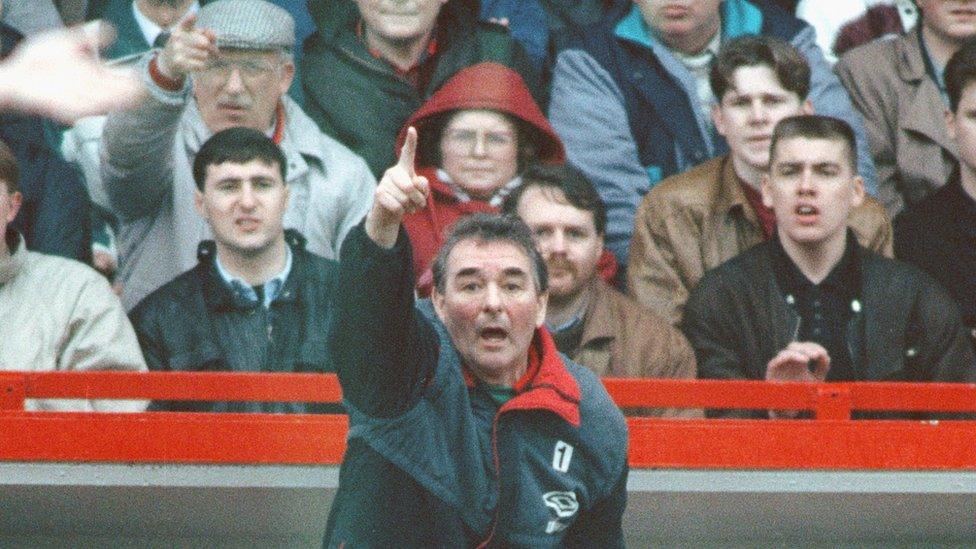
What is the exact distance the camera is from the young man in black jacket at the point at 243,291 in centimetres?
570

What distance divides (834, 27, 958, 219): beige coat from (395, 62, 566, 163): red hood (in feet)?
3.79

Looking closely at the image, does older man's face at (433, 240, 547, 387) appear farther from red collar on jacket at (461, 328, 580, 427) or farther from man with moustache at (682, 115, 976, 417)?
man with moustache at (682, 115, 976, 417)

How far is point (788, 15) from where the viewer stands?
6.84 metres

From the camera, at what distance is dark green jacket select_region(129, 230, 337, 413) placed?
5.68 meters

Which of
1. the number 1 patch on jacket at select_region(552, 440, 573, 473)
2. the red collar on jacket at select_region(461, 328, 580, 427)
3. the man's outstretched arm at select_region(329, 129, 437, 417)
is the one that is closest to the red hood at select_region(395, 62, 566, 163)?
the red collar on jacket at select_region(461, 328, 580, 427)

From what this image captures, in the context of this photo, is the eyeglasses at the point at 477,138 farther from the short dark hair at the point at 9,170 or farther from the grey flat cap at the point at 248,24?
the short dark hair at the point at 9,170

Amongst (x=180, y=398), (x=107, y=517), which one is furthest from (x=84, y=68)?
(x=107, y=517)

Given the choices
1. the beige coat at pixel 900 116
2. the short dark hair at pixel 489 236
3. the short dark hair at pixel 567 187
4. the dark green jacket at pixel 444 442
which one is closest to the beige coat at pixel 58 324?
the short dark hair at pixel 567 187

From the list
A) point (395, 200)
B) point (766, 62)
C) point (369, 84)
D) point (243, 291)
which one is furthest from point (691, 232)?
point (395, 200)

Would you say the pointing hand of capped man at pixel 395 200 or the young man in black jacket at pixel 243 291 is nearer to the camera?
the pointing hand of capped man at pixel 395 200

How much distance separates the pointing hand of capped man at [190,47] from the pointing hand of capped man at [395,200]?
1.30 meters

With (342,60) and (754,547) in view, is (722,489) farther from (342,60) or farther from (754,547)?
(342,60)

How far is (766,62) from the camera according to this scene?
6.32 metres

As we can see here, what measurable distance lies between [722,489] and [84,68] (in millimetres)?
2594
